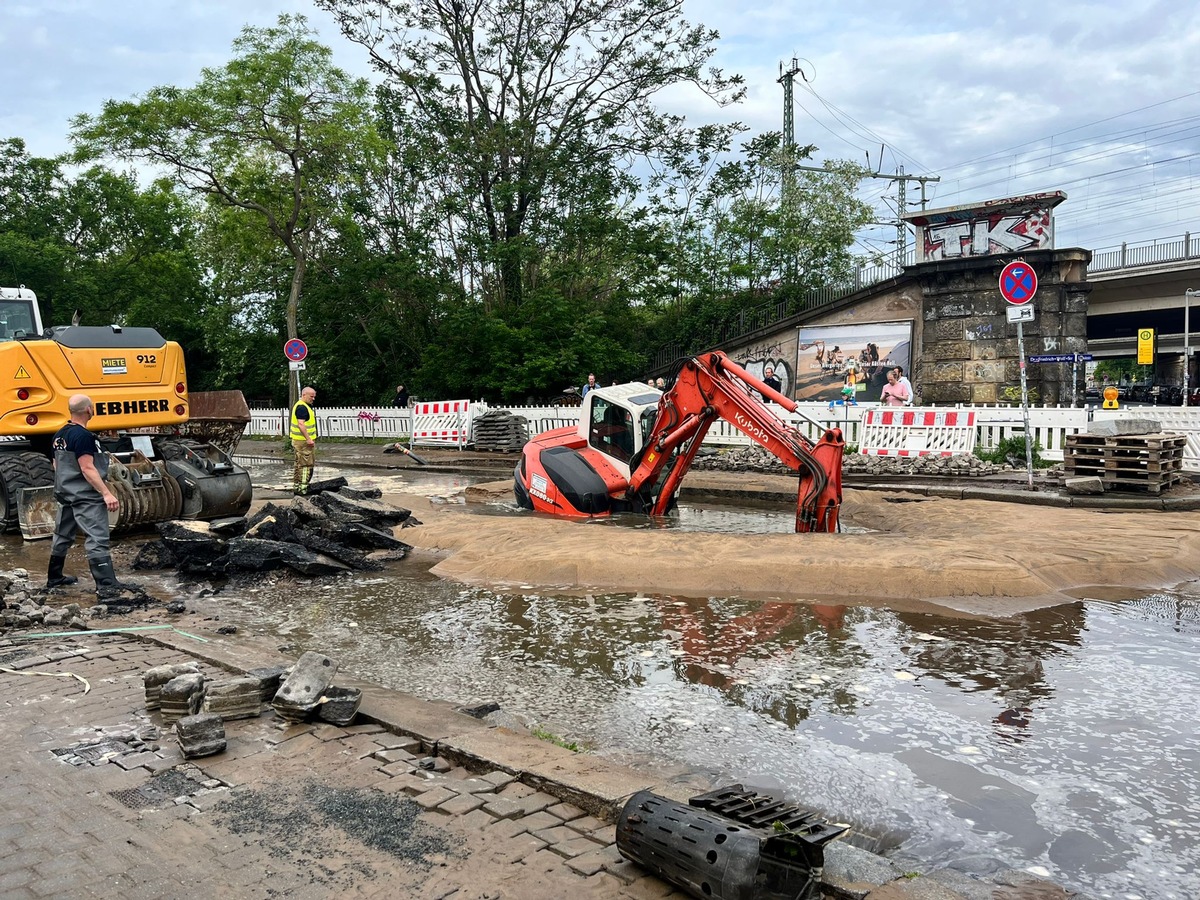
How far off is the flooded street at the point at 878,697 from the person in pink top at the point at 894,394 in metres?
11.4

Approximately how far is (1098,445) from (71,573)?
14235 mm

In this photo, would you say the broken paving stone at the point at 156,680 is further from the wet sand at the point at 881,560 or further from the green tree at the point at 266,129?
the green tree at the point at 266,129

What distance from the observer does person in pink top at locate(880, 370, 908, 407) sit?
19078 millimetres

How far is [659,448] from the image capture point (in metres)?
12.1

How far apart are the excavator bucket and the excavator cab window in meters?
7.48

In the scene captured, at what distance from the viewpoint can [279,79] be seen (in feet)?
88.5

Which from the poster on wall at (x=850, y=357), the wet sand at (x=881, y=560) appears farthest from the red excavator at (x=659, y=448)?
the poster on wall at (x=850, y=357)

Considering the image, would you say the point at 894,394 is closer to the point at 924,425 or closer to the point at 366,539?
the point at 924,425

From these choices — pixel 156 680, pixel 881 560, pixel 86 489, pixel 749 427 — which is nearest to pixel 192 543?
pixel 86 489

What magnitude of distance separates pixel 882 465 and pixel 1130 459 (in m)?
4.43

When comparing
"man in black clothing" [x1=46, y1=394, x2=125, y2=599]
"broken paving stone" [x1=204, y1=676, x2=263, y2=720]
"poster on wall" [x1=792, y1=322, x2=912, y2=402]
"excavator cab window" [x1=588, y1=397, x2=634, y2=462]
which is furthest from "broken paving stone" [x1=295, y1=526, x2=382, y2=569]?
"poster on wall" [x1=792, y1=322, x2=912, y2=402]

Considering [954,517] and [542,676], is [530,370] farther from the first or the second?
[542,676]

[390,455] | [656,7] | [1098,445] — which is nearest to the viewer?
[1098,445]

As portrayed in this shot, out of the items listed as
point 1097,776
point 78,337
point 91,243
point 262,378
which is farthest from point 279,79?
point 1097,776
